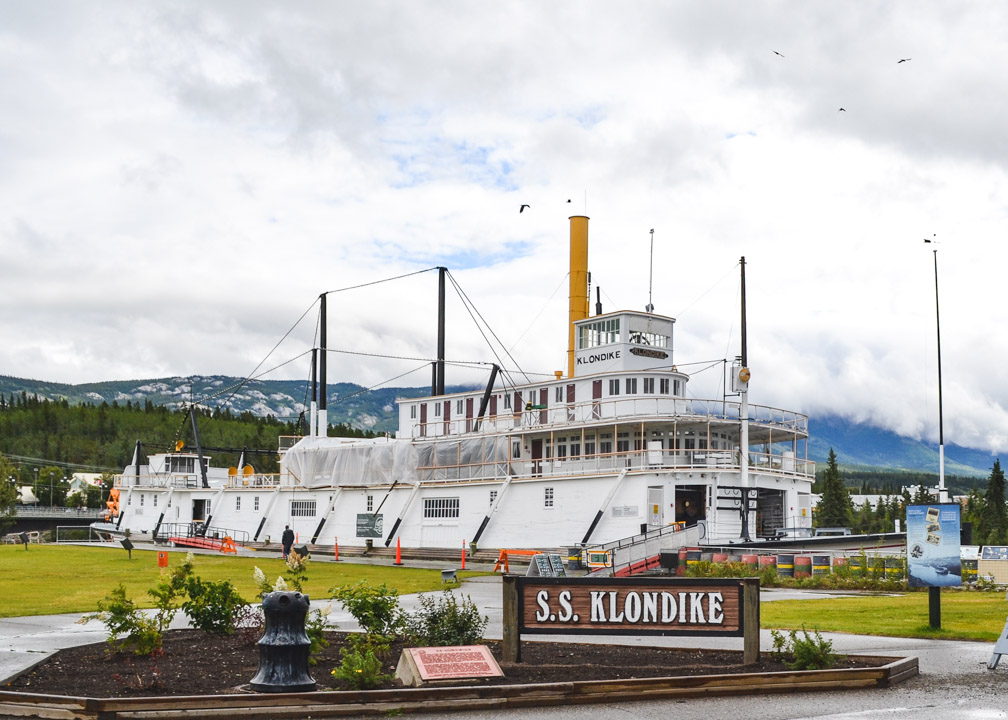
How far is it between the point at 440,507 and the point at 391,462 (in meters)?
4.94

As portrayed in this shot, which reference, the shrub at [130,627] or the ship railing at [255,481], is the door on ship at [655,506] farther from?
the shrub at [130,627]

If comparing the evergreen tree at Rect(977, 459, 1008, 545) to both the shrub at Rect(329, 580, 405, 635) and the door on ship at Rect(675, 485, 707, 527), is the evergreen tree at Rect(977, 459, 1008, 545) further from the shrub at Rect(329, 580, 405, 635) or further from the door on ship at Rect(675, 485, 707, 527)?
the shrub at Rect(329, 580, 405, 635)

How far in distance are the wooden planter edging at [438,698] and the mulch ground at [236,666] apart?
0.57 m

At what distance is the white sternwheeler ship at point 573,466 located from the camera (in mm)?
43688

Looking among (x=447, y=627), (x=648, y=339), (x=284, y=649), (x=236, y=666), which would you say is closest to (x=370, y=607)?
(x=447, y=627)

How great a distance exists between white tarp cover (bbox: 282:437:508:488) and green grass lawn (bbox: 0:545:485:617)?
36.3ft

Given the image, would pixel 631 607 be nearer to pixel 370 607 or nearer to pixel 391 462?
pixel 370 607

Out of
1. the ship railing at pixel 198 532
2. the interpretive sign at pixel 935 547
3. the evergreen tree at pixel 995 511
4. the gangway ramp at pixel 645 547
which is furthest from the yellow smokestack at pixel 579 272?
the evergreen tree at pixel 995 511

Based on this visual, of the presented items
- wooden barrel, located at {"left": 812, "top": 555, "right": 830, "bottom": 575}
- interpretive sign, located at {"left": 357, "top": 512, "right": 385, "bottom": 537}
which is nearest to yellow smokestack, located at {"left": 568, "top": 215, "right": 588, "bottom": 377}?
interpretive sign, located at {"left": 357, "top": 512, "right": 385, "bottom": 537}

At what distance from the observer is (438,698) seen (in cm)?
1079

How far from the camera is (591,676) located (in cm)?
1202

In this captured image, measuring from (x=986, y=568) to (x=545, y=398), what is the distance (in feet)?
84.1

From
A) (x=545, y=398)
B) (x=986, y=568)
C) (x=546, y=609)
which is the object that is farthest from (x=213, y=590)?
(x=545, y=398)

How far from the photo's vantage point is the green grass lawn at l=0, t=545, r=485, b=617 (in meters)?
24.4
